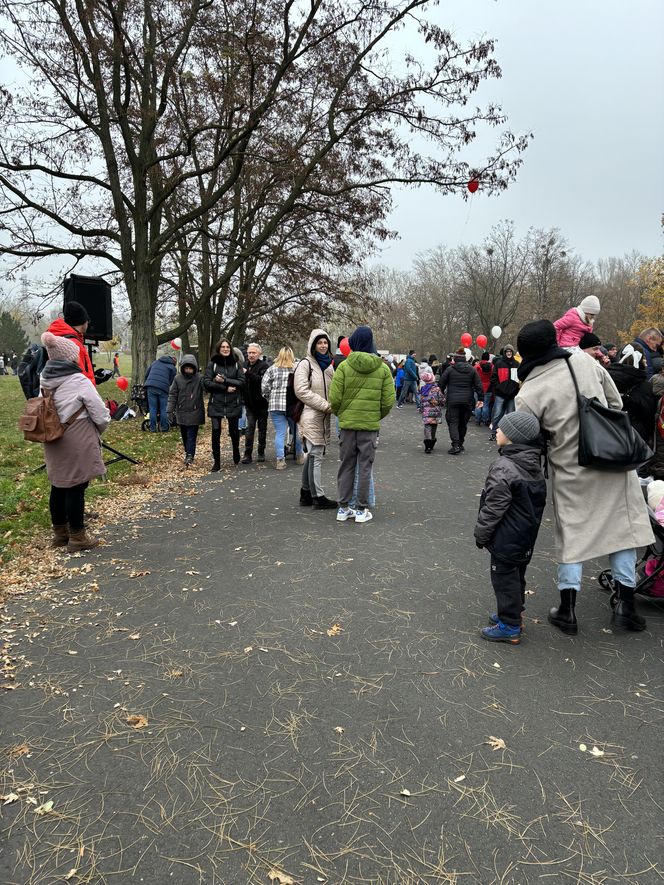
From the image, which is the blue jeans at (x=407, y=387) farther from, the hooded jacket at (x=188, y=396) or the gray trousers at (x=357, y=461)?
the gray trousers at (x=357, y=461)

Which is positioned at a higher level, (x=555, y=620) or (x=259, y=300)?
(x=259, y=300)

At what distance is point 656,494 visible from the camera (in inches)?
175

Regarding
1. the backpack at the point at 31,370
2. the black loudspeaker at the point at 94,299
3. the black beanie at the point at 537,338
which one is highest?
the black loudspeaker at the point at 94,299

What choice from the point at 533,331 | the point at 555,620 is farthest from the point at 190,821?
the point at 533,331

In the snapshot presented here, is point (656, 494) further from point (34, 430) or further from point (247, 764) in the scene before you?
point (34, 430)

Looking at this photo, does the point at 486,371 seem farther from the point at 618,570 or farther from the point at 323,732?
the point at 323,732

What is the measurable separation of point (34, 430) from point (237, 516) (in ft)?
8.35

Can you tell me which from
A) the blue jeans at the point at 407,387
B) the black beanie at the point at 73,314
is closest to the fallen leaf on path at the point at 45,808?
the black beanie at the point at 73,314

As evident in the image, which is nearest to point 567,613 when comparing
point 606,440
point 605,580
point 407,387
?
point 605,580

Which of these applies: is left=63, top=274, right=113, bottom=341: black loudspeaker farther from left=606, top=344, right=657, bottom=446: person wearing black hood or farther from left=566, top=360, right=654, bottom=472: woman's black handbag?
left=566, top=360, right=654, bottom=472: woman's black handbag

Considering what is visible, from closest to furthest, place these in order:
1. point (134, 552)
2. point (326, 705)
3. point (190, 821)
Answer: point (190, 821) < point (326, 705) < point (134, 552)

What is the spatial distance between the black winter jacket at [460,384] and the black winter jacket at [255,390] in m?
3.74

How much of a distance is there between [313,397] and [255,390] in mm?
3575

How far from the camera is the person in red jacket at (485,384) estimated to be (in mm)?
14688
